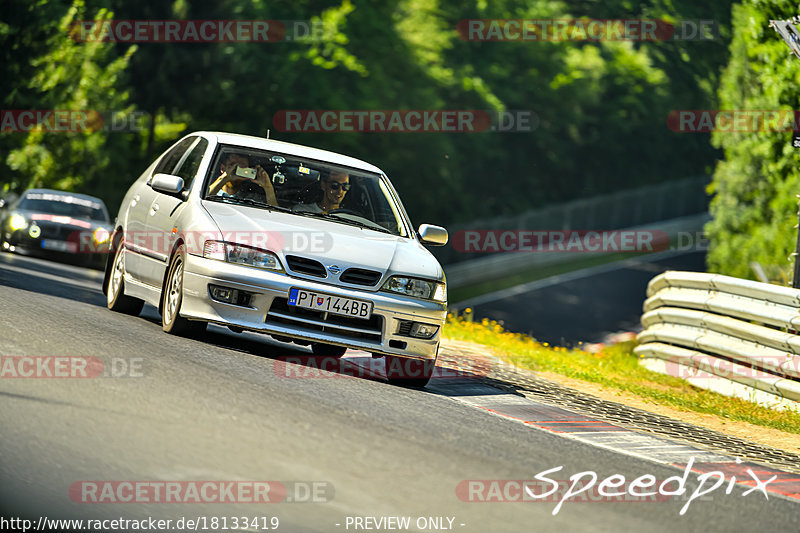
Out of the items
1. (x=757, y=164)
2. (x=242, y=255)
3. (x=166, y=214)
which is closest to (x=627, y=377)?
(x=166, y=214)

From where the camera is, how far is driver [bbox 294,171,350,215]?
32.8 ft

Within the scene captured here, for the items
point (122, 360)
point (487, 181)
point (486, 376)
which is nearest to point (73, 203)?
point (486, 376)

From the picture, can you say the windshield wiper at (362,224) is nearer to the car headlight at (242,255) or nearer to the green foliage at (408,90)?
the car headlight at (242,255)

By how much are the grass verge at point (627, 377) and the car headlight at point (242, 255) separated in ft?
15.2

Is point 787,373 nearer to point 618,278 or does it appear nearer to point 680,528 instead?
point 680,528

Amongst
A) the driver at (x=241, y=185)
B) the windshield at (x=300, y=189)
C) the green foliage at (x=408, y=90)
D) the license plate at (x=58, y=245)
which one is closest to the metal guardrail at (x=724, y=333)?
the windshield at (x=300, y=189)

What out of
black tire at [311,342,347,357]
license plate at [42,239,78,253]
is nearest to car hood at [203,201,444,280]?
black tire at [311,342,347,357]

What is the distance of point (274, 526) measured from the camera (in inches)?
193

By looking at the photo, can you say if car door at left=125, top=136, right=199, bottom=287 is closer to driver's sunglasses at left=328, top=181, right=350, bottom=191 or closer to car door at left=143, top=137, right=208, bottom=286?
car door at left=143, top=137, right=208, bottom=286

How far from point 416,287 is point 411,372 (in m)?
0.77

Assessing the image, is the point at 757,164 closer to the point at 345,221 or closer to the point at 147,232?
the point at 345,221

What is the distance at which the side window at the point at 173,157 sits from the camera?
1121cm

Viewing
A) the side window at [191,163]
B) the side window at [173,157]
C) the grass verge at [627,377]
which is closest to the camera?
the side window at [191,163]

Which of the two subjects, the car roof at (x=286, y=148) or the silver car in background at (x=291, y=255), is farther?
the car roof at (x=286, y=148)
